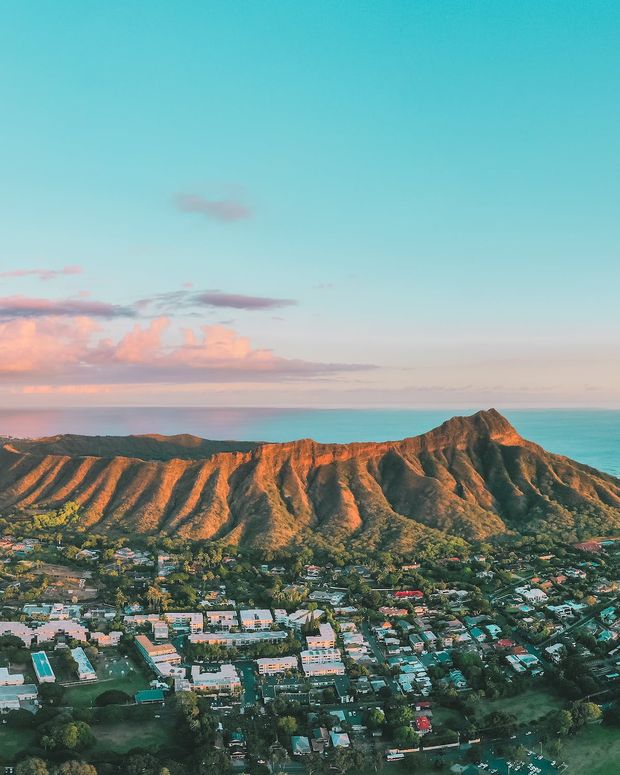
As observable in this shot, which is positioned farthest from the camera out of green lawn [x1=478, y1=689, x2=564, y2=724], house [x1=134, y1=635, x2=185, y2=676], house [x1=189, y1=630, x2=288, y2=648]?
house [x1=189, y1=630, x2=288, y2=648]

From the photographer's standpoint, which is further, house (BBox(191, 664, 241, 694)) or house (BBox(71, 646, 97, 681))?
house (BBox(71, 646, 97, 681))

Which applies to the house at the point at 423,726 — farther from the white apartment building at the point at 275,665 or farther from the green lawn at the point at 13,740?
the green lawn at the point at 13,740

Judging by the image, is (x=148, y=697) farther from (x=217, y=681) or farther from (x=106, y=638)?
(x=106, y=638)

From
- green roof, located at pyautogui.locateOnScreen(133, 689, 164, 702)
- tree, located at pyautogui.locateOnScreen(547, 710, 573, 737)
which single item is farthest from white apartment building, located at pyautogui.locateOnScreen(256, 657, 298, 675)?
tree, located at pyautogui.locateOnScreen(547, 710, 573, 737)

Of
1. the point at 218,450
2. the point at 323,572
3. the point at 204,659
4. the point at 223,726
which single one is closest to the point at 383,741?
the point at 223,726

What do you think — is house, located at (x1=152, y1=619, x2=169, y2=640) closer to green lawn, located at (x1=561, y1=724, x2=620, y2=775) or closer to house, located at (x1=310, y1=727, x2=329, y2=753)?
house, located at (x1=310, y1=727, x2=329, y2=753)

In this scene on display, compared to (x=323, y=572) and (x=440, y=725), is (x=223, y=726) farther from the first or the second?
(x=323, y=572)
